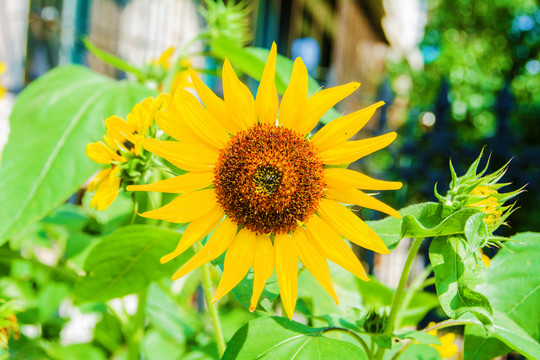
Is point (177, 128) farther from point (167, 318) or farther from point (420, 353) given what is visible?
point (167, 318)

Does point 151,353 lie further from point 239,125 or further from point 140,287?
point 239,125

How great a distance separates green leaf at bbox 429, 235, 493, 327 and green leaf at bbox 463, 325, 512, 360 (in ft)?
0.46

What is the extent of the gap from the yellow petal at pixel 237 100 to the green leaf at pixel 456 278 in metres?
0.22

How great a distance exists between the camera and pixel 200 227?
0.50m

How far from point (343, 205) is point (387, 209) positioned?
0.06 m

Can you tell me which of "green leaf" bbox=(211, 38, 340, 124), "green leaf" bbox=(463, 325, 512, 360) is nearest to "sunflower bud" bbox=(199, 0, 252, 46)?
"green leaf" bbox=(211, 38, 340, 124)

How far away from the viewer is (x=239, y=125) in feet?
1.70

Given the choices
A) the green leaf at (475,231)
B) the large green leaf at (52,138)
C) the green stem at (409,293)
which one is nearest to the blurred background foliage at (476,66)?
the green stem at (409,293)

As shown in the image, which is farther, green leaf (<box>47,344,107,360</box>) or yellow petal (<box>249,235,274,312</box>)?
green leaf (<box>47,344,107,360</box>)

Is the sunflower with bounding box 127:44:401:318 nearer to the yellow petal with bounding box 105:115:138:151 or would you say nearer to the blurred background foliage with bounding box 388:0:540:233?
the yellow petal with bounding box 105:115:138:151

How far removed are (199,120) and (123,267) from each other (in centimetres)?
26

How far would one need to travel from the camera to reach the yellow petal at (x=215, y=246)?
45cm

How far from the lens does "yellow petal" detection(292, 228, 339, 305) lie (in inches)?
18.6

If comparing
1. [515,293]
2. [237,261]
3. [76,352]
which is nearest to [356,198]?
[237,261]
